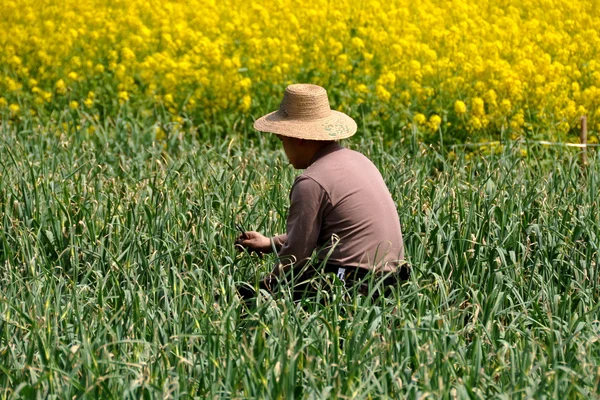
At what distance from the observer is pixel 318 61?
6.79m

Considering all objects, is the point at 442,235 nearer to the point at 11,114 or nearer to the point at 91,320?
the point at 91,320

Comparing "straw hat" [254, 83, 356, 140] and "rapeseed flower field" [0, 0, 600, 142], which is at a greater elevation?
"straw hat" [254, 83, 356, 140]

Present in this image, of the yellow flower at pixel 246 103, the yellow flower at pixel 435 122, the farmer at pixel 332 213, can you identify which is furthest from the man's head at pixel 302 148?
the yellow flower at pixel 246 103

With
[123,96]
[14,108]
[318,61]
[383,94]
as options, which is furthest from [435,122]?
[14,108]

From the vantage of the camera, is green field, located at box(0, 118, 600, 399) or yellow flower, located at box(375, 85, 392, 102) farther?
yellow flower, located at box(375, 85, 392, 102)

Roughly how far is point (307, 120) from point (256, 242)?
17.5 inches

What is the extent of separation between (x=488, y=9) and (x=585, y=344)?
5.78m

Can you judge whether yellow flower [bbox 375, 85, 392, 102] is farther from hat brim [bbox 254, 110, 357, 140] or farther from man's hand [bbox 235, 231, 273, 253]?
man's hand [bbox 235, 231, 273, 253]

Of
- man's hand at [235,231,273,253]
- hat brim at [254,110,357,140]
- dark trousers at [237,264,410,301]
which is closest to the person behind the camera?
dark trousers at [237,264,410,301]

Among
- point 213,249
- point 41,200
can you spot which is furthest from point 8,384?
point 41,200

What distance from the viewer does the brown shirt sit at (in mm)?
3339

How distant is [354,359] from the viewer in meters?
2.81

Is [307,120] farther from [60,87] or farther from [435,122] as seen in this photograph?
[60,87]

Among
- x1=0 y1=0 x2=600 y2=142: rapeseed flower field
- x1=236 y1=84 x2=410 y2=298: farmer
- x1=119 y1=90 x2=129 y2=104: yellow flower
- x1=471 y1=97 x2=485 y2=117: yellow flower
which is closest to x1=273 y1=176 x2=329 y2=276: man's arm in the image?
x1=236 y1=84 x2=410 y2=298: farmer
